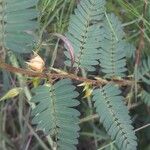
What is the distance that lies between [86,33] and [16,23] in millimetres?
214

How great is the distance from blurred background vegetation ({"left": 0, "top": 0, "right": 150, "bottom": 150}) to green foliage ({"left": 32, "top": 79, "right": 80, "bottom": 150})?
0.20m

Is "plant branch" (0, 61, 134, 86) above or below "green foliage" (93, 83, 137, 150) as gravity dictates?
above

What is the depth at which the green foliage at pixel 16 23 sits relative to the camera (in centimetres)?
95

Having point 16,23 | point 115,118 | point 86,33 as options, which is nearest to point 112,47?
point 86,33

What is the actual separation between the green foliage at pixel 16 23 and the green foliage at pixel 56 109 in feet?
0.42

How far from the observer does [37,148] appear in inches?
61.9

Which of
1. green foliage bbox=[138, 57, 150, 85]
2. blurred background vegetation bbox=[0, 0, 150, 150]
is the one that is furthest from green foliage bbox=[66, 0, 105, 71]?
green foliage bbox=[138, 57, 150, 85]

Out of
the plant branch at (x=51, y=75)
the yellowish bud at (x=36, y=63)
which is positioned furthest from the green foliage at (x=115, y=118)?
the yellowish bud at (x=36, y=63)

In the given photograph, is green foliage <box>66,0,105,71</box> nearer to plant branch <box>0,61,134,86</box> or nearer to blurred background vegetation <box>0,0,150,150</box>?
plant branch <box>0,61,134,86</box>

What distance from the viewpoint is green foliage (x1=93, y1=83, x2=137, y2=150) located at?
110 cm

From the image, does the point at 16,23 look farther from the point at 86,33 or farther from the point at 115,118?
the point at 115,118

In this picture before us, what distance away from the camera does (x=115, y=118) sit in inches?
43.3

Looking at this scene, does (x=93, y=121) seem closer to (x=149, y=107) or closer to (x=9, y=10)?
(x=149, y=107)

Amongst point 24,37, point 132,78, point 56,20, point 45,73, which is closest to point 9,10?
point 24,37
